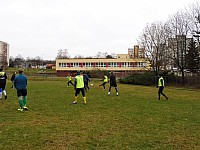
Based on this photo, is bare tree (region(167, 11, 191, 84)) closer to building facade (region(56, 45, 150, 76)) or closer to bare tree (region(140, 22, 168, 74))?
bare tree (region(140, 22, 168, 74))

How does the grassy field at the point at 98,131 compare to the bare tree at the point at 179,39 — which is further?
the bare tree at the point at 179,39

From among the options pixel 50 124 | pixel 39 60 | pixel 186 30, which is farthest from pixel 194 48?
pixel 39 60

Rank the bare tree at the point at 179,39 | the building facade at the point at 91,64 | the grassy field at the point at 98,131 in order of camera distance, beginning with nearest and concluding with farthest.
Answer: the grassy field at the point at 98,131 → the bare tree at the point at 179,39 → the building facade at the point at 91,64

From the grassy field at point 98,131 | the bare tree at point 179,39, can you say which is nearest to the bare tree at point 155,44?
the bare tree at point 179,39

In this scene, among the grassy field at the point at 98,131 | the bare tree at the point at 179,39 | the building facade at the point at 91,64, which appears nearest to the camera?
the grassy field at the point at 98,131

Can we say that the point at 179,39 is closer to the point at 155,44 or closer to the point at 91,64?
the point at 155,44

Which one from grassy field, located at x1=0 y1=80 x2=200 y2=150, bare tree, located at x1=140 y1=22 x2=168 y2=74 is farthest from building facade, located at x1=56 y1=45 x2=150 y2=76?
grassy field, located at x1=0 y1=80 x2=200 y2=150

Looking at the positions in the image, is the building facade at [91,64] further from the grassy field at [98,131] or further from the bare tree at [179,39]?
the grassy field at [98,131]

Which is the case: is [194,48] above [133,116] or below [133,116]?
above

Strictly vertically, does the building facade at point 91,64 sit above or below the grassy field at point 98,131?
above

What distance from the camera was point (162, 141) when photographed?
6035mm

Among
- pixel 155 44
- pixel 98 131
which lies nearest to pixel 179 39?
pixel 155 44

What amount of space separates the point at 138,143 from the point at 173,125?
8.13ft

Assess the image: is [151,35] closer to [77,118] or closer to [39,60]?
[77,118]
